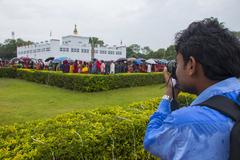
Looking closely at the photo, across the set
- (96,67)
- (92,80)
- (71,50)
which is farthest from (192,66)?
(71,50)

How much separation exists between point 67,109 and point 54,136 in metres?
7.97

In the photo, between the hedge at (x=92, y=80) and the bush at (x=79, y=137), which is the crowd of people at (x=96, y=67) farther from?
the bush at (x=79, y=137)

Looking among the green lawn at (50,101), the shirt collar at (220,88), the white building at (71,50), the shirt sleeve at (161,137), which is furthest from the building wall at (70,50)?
the shirt collar at (220,88)

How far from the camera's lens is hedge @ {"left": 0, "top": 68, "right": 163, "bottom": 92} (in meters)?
15.3

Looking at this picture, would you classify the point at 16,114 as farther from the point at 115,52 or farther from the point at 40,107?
the point at 115,52

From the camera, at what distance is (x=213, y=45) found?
1624 millimetres

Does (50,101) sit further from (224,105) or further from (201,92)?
(224,105)

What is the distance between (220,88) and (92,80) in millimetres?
13781

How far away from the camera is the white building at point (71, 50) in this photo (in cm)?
6034

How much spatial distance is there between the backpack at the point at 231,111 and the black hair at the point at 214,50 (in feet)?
0.52

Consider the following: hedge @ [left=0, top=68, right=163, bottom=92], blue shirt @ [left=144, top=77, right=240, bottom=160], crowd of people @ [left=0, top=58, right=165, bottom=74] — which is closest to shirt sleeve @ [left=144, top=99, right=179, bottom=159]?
blue shirt @ [left=144, top=77, right=240, bottom=160]

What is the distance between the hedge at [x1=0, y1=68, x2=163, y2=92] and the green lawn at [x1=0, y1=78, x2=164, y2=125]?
43 centimetres

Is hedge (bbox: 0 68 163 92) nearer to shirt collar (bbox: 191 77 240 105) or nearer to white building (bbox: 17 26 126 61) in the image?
shirt collar (bbox: 191 77 240 105)

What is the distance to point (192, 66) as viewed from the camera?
167cm
